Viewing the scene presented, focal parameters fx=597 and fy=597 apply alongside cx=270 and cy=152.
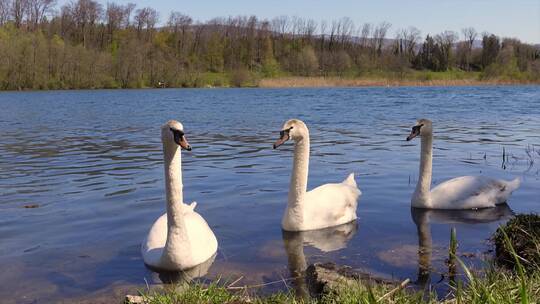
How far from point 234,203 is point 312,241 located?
226cm

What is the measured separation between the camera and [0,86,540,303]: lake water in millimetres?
5801

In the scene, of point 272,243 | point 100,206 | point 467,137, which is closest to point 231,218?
point 272,243

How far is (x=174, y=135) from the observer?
5.36 metres

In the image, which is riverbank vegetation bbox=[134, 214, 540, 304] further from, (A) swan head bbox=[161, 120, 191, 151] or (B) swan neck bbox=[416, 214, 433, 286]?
(A) swan head bbox=[161, 120, 191, 151]

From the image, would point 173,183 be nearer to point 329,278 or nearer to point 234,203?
point 329,278

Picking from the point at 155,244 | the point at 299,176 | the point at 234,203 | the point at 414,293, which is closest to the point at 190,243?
the point at 155,244

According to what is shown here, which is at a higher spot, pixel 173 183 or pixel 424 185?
pixel 173 183

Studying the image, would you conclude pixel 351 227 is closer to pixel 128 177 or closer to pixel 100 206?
pixel 100 206

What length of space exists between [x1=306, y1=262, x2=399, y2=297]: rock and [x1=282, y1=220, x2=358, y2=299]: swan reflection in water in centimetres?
77

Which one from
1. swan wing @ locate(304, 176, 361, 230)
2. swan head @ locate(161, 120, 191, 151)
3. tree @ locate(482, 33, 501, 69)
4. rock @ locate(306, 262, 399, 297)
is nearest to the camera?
rock @ locate(306, 262, 399, 297)

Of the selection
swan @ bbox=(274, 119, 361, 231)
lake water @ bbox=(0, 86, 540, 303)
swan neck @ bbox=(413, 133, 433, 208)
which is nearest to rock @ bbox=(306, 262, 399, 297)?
lake water @ bbox=(0, 86, 540, 303)

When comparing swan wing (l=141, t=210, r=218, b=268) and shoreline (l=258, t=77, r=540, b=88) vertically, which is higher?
shoreline (l=258, t=77, r=540, b=88)

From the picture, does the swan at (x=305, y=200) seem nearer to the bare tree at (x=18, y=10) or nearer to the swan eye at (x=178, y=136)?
the swan eye at (x=178, y=136)

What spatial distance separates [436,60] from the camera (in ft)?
356
